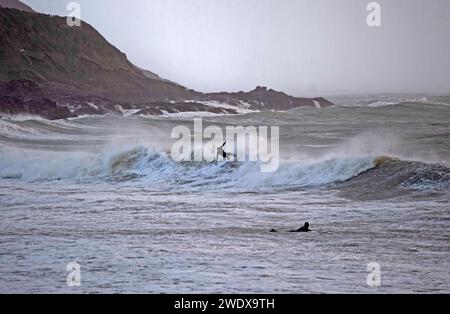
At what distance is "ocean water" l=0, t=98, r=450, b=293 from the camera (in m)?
6.83

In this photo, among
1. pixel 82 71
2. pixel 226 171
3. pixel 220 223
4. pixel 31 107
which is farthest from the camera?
pixel 82 71

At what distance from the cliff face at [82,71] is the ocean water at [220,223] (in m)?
A: 44.9

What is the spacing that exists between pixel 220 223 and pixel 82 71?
7690cm

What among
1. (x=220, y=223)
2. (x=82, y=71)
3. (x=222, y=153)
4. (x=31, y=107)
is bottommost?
(x=220, y=223)

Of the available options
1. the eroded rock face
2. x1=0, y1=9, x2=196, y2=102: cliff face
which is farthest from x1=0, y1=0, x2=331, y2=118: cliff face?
the eroded rock face

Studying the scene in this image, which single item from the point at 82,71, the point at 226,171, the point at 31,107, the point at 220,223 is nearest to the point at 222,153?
the point at 226,171

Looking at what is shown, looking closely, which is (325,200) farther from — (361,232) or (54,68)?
(54,68)

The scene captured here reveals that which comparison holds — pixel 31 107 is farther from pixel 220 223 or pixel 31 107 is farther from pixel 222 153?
pixel 220 223

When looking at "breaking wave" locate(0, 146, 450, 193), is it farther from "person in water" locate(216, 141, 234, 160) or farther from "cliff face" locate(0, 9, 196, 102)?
"cliff face" locate(0, 9, 196, 102)

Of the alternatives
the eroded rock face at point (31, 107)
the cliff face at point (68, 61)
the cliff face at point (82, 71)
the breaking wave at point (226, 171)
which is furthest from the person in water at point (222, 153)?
the cliff face at point (68, 61)

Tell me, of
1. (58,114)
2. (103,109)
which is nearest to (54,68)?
(103,109)

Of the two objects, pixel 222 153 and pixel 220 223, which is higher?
pixel 222 153

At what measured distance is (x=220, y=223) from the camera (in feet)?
33.6

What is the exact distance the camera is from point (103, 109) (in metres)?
58.4
